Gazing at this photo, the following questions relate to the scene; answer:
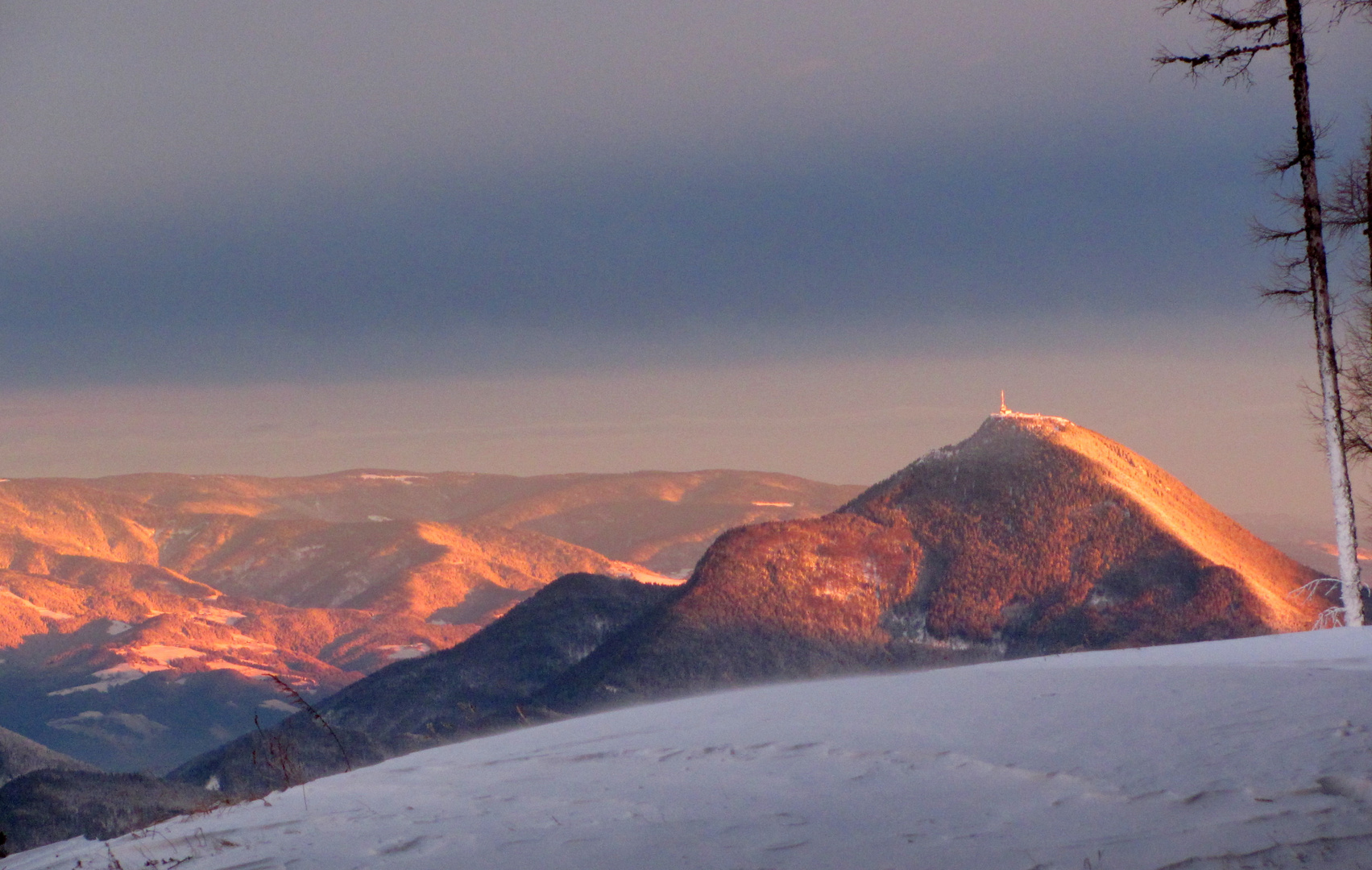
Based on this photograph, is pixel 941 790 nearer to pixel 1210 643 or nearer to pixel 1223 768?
pixel 1223 768

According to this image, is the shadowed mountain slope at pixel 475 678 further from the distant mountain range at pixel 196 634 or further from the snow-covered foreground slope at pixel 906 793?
the distant mountain range at pixel 196 634

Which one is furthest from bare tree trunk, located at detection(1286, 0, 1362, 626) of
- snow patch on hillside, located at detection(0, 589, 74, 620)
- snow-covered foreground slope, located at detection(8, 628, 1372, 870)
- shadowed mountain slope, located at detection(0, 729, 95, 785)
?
snow patch on hillside, located at detection(0, 589, 74, 620)

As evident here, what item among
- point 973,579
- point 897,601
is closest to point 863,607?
point 897,601

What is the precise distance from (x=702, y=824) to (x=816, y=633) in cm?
3324

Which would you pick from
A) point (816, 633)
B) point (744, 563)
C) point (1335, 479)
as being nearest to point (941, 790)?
point (1335, 479)

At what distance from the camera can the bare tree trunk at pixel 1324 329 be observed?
56.8ft

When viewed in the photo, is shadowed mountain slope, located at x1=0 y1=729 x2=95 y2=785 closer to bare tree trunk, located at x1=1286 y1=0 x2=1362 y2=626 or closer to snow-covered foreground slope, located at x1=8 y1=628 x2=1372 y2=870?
snow-covered foreground slope, located at x1=8 y1=628 x2=1372 y2=870

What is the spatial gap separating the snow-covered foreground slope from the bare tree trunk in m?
7.72

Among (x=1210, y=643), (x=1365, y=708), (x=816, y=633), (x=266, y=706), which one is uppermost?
(x=1365, y=708)

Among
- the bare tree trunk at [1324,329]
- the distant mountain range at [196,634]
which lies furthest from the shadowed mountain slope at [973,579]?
the distant mountain range at [196,634]

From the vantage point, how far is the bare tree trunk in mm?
17312

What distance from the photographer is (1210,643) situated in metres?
14.0

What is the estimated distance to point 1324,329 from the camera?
682 inches

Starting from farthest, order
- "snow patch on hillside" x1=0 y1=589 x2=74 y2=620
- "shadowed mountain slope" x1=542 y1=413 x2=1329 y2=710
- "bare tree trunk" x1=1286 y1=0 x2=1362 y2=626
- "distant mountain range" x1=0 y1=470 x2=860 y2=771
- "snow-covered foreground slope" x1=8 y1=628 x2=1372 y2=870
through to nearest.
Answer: "snow patch on hillside" x1=0 y1=589 x2=74 y2=620
"distant mountain range" x1=0 y1=470 x2=860 y2=771
"shadowed mountain slope" x1=542 y1=413 x2=1329 y2=710
"bare tree trunk" x1=1286 y1=0 x2=1362 y2=626
"snow-covered foreground slope" x1=8 y1=628 x2=1372 y2=870
